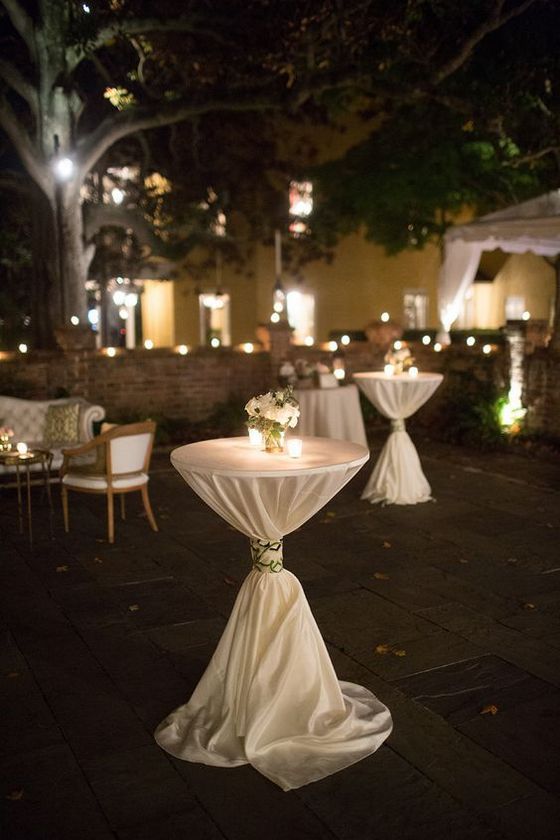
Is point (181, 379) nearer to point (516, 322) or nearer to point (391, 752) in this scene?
point (516, 322)

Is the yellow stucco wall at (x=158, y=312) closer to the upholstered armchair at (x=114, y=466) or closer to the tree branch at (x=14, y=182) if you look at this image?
the tree branch at (x=14, y=182)

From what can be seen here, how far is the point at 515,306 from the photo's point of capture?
23.4 meters

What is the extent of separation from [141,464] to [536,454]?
215 inches

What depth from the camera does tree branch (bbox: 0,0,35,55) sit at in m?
12.5

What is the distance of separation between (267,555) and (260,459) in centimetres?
52

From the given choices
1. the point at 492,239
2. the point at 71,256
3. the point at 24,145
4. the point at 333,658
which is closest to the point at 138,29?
the point at 24,145

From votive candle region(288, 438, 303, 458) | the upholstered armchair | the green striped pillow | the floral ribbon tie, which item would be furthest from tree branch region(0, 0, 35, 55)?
the floral ribbon tie

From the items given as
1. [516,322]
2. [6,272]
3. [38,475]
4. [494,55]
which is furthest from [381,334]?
[6,272]

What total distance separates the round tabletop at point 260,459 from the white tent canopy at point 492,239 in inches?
257

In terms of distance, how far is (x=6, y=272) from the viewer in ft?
58.3

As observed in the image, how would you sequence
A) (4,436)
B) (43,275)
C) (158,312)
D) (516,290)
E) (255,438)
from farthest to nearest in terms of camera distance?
1. (516,290)
2. (158,312)
3. (43,275)
4. (4,436)
5. (255,438)

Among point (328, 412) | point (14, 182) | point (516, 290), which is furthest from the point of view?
point (516, 290)

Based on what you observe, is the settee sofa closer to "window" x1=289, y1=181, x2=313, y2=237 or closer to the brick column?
the brick column

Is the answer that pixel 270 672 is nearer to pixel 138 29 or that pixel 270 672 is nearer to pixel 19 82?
pixel 138 29
